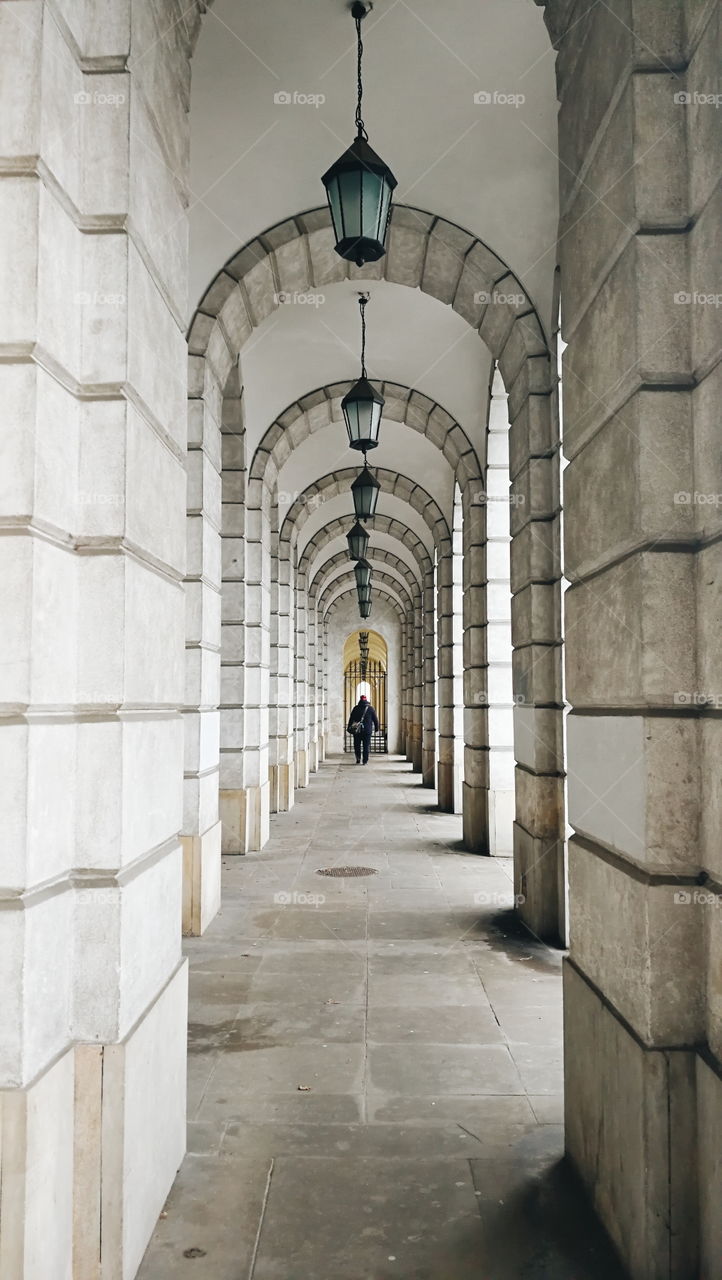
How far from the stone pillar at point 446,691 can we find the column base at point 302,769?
13.0 feet

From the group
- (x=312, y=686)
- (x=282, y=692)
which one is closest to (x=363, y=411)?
(x=282, y=692)

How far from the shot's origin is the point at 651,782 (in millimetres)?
2520

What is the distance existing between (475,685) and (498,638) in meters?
0.61

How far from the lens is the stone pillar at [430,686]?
57.9 ft

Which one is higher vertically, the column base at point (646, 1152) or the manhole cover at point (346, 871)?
the column base at point (646, 1152)

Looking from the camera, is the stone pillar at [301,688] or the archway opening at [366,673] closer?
the stone pillar at [301,688]

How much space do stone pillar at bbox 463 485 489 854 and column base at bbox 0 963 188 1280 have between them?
7.07 m

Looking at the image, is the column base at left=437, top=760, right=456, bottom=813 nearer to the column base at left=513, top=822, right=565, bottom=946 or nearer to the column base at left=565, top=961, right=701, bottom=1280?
the column base at left=513, top=822, right=565, bottom=946

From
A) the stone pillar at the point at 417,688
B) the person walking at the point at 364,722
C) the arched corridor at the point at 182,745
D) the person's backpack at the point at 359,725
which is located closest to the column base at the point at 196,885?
the arched corridor at the point at 182,745

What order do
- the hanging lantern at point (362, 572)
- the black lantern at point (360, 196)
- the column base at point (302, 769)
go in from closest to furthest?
1. the black lantern at point (360, 196)
2. the hanging lantern at point (362, 572)
3. the column base at point (302, 769)

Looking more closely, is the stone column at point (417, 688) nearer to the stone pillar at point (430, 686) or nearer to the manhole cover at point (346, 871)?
the stone pillar at point (430, 686)

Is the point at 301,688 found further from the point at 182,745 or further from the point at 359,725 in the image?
the point at 182,745

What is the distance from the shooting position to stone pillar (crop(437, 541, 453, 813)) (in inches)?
538

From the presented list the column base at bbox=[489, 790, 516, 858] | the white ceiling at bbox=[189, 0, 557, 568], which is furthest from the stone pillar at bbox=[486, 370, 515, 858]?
the white ceiling at bbox=[189, 0, 557, 568]
